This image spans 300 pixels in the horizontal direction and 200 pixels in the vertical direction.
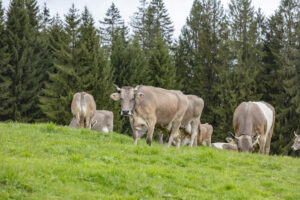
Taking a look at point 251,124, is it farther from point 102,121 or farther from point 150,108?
point 102,121

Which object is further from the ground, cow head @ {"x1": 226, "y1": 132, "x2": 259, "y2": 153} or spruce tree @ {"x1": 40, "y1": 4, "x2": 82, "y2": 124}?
spruce tree @ {"x1": 40, "y1": 4, "x2": 82, "y2": 124}

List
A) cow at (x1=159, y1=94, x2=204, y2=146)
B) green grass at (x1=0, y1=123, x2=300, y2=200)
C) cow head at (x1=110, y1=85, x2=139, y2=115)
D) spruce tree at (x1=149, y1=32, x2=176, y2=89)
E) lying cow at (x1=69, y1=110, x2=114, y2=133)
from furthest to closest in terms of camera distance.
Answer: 1. spruce tree at (x1=149, y1=32, x2=176, y2=89)
2. lying cow at (x1=69, y1=110, x2=114, y2=133)
3. cow at (x1=159, y1=94, x2=204, y2=146)
4. cow head at (x1=110, y1=85, x2=139, y2=115)
5. green grass at (x1=0, y1=123, x2=300, y2=200)

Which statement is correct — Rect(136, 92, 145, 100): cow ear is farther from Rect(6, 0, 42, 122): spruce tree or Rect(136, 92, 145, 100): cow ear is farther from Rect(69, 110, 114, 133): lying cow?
Rect(6, 0, 42, 122): spruce tree

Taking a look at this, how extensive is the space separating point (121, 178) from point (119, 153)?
7.71 feet

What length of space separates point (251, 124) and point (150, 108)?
6.66 metres

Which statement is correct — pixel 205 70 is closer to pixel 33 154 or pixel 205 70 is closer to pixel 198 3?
pixel 198 3

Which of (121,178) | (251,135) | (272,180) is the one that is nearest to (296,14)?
(251,135)

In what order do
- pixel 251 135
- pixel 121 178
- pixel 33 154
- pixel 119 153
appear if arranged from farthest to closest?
1. pixel 251 135
2. pixel 119 153
3. pixel 33 154
4. pixel 121 178

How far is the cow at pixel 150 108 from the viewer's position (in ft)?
42.9

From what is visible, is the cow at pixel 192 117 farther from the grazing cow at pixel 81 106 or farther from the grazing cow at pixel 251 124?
the grazing cow at pixel 81 106

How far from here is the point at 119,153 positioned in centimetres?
1070

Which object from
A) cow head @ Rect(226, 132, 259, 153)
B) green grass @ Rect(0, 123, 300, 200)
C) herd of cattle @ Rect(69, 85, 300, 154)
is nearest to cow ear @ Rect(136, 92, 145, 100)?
herd of cattle @ Rect(69, 85, 300, 154)

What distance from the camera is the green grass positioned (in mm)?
7409

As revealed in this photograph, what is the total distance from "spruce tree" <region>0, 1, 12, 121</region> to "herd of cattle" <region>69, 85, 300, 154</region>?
12806mm
